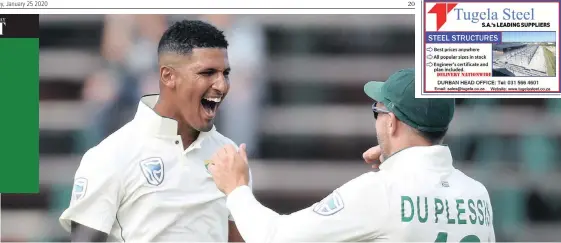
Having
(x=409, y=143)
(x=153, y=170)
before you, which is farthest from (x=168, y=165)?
(x=409, y=143)

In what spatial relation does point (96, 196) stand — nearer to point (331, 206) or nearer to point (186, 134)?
point (186, 134)

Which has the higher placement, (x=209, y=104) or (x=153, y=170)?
(x=209, y=104)

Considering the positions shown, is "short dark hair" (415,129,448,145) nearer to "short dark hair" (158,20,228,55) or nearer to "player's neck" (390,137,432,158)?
"player's neck" (390,137,432,158)

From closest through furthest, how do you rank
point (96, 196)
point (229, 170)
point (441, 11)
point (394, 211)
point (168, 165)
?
point (394, 211) → point (229, 170) → point (96, 196) → point (168, 165) → point (441, 11)

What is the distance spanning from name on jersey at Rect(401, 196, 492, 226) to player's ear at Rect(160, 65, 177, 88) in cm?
104

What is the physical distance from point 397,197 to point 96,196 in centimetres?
103

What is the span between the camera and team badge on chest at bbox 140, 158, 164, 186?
3.24 metres

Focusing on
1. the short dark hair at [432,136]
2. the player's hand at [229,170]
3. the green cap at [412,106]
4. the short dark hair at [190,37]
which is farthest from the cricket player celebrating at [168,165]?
the short dark hair at [432,136]

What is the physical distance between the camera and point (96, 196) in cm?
317

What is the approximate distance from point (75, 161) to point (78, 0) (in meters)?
0.84

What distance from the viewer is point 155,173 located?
326 centimetres

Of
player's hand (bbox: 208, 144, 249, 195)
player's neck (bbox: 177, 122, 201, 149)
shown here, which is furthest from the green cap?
player's neck (bbox: 177, 122, 201, 149)

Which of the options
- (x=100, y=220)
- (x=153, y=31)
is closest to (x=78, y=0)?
(x=153, y=31)

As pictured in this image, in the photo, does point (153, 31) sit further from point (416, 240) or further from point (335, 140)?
point (416, 240)
